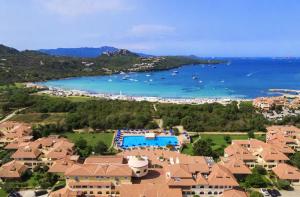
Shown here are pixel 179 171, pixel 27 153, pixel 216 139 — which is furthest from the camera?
pixel 216 139

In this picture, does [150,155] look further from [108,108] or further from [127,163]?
[108,108]

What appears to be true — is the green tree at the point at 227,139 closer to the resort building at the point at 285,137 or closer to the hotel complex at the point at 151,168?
the hotel complex at the point at 151,168

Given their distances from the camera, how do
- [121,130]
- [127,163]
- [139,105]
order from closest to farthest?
[127,163]
[121,130]
[139,105]

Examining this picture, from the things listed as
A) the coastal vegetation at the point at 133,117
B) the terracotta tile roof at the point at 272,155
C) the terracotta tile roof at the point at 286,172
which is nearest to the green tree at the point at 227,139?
the coastal vegetation at the point at 133,117

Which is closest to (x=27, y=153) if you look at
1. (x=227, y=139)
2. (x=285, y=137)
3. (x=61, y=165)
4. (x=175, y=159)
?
(x=61, y=165)

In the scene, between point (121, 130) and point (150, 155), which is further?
point (121, 130)

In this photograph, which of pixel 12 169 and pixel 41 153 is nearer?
pixel 12 169

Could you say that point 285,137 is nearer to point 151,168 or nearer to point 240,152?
point 240,152

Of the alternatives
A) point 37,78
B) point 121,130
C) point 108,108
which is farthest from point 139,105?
point 37,78
